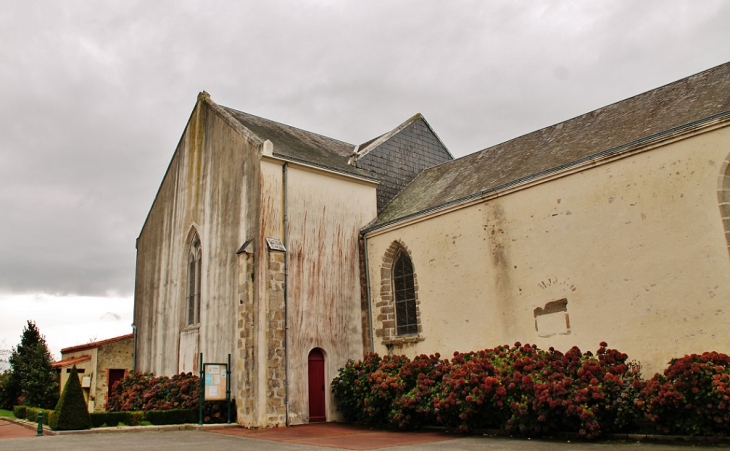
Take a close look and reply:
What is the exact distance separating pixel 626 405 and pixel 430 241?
275 inches

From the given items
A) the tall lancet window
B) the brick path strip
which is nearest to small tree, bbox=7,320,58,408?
the tall lancet window

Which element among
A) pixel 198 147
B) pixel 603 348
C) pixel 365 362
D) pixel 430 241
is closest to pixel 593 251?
pixel 603 348

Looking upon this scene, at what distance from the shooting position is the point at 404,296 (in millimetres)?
16266

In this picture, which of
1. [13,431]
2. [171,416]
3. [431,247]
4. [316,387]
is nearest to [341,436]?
[316,387]

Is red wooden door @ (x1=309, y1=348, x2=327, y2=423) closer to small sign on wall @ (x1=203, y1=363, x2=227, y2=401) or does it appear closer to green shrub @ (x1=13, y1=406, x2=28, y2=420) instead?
small sign on wall @ (x1=203, y1=363, x2=227, y2=401)

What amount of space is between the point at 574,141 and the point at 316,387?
372 inches

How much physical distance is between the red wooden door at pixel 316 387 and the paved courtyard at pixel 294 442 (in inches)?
59.8

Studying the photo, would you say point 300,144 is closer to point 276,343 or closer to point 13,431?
point 276,343

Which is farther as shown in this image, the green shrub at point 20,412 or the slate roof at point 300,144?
the green shrub at point 20,412

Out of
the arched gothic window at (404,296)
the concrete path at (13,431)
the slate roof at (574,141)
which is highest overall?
the slate roof at (574,141)

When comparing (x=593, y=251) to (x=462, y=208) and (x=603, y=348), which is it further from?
(x=462, y=208)

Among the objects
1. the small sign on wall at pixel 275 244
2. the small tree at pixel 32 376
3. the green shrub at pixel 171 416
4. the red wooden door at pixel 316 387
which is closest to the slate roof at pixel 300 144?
the small sign on wall at pixel 275 244

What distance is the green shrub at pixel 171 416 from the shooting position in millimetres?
14016

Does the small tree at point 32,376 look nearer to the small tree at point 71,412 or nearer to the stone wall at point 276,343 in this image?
the small tree at point 71,412
